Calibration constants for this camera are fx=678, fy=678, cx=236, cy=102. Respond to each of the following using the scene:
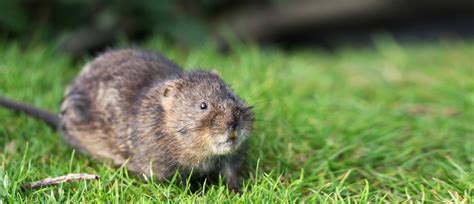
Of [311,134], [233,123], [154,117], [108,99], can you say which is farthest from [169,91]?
[311,134]

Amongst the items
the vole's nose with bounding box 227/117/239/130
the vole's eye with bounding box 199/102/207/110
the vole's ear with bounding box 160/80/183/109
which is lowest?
the vole's nose with bounding box 227/117/239/130

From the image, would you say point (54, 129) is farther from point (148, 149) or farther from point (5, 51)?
point (5, 51)

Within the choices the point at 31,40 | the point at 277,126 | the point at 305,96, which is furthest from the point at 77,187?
the point at 31,40

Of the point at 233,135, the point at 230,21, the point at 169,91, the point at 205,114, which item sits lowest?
the point at 233,135

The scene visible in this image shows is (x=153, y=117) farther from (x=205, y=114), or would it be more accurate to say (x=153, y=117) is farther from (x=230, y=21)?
(x=230, y=21)

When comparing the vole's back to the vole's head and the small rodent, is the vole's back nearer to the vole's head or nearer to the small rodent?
the small rodent

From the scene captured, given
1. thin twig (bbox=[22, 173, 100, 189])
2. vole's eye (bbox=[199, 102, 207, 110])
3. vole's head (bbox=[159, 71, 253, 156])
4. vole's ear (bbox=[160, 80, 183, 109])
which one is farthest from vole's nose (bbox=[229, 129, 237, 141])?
thin twig (bbox=[22, 173, 100, 189])
